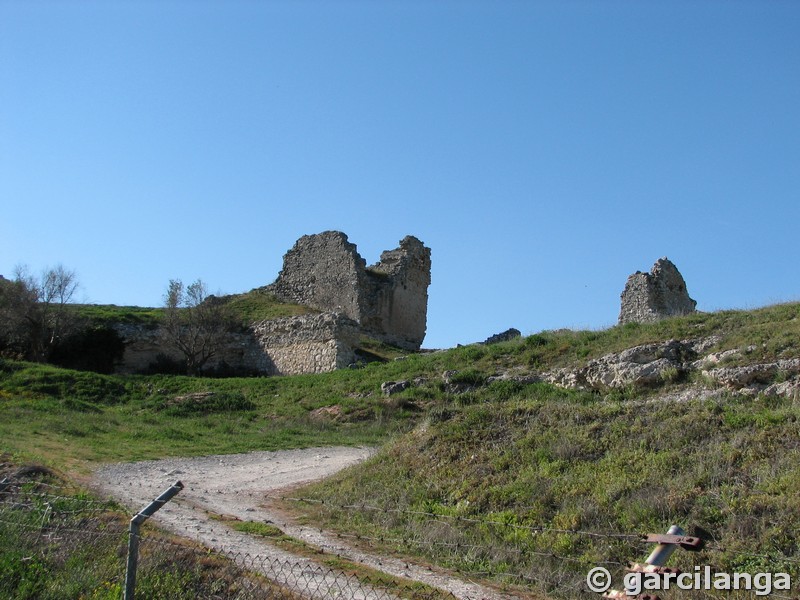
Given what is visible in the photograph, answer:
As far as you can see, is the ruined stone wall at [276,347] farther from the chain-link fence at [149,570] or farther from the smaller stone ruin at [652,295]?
the chain-link fence at [149,570]

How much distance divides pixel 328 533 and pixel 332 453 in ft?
21.0

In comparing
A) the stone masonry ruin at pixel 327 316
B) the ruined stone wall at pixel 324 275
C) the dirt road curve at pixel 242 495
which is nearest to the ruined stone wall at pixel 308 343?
the stone masonry ruin at pixel 327 316

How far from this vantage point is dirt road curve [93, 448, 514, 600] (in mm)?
7895

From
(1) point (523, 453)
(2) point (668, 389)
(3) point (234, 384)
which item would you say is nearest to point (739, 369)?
(2) point (668, 389)

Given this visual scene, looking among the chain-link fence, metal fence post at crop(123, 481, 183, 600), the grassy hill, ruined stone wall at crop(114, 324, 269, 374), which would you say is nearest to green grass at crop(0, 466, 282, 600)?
the chain-link fence

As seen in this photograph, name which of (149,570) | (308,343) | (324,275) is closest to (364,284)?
(324,275)

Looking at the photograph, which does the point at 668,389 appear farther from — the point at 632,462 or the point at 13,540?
the point at 13,540

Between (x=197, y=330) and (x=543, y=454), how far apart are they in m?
22.3

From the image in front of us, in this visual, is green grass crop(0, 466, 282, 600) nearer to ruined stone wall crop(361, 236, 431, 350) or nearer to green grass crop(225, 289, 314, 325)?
green grass crop(225, 289, 314, 325)

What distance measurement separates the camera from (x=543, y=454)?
1030 centimetres

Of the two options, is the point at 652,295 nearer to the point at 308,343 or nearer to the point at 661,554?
the point at 308,343

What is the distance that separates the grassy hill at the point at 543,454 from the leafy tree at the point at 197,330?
31.0 feet

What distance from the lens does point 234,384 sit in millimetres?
25391

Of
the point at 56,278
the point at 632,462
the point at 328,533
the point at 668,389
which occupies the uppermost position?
the point at 56,278
